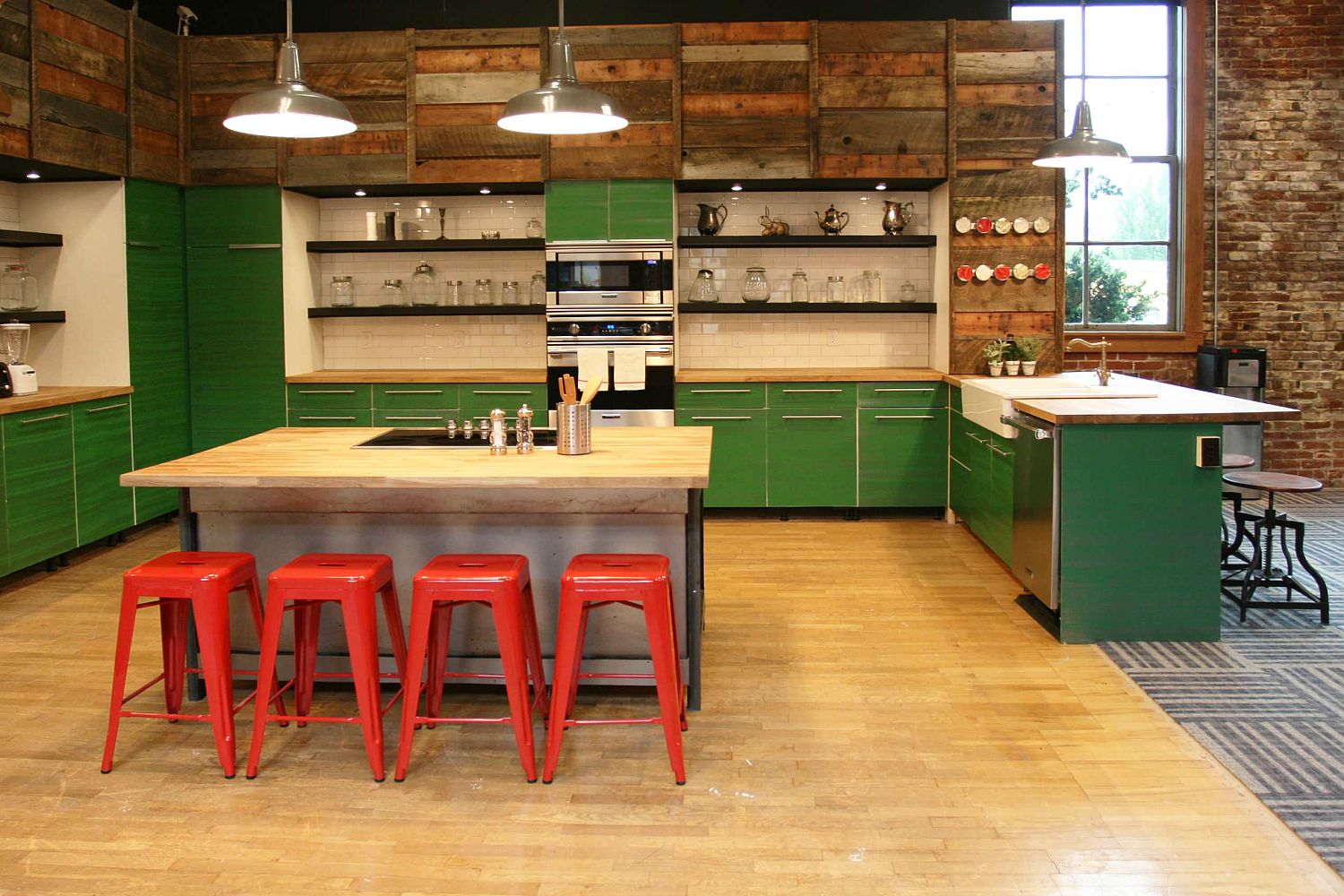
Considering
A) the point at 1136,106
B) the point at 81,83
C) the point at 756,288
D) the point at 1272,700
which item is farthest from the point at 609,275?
the point at 1272,700

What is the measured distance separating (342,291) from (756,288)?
2.70 metres

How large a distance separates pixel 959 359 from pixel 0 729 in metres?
5.29

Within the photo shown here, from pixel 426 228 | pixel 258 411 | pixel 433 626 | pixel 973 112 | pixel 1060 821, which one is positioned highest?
pixel 973 112

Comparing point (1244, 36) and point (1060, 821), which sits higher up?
point (1244, 36)

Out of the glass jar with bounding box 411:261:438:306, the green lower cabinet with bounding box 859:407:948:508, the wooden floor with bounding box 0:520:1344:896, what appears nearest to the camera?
the wooden floor with bounding box 0:520:1344:896

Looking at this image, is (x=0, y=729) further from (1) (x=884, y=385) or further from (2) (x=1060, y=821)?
(1) (x=884, y=385)

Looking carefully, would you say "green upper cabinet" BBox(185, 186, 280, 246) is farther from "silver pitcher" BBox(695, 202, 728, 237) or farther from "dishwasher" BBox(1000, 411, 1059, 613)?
"dishwasher" BBox(1000, 411, 1059, 613)

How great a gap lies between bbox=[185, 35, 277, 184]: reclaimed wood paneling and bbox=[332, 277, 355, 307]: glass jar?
2.65 ft

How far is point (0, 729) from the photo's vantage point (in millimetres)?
3836

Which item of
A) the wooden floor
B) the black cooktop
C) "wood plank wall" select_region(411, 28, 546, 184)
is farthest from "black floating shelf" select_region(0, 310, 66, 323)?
the black cooktop

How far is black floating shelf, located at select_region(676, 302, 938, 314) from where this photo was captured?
7441mm

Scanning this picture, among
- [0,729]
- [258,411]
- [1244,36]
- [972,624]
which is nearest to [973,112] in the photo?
[1244,36]

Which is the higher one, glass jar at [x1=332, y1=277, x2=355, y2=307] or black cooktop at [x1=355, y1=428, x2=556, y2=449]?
glass jar at [x1=332, y1=277, x2=355, y2=307]

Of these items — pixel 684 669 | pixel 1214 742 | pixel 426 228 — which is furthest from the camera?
pixel 426 228
